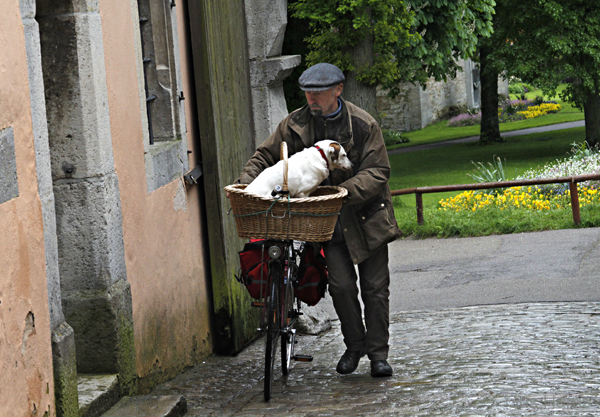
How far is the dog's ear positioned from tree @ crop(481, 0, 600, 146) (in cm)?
1655

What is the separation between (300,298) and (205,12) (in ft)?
7.75

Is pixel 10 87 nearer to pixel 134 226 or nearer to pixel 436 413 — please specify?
pixel 134 226

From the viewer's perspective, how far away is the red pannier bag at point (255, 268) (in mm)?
4906

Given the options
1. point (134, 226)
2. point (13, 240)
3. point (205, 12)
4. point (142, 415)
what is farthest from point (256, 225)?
point (205, 12)

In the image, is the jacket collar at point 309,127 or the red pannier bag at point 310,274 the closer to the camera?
the jacket collar at point 309,127

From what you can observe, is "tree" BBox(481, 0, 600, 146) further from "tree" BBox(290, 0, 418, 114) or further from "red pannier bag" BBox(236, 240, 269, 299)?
"red pannier bag" BBox(236, 240, 269, 299)

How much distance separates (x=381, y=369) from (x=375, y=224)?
3.05 ft

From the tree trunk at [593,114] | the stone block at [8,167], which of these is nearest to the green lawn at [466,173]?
the tree trunk at [593,114]

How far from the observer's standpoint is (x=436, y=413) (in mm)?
4098

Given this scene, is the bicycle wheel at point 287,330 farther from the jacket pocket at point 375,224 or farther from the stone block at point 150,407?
the stone block at point 150,407

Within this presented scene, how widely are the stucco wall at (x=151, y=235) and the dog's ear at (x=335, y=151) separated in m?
1.25

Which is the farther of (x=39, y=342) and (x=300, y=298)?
(x=300, y=298)

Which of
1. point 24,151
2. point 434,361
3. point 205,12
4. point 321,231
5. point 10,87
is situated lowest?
point 434,361

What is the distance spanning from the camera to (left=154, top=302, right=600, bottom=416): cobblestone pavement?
13.9 ft
